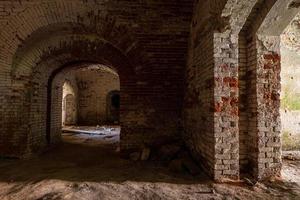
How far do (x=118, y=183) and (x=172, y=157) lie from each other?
1.52m

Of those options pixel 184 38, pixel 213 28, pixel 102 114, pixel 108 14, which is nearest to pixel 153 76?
pixel 184 38

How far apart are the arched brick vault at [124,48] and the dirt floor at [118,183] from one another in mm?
854

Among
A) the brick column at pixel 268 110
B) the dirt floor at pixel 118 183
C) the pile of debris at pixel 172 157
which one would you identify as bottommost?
the dirt floor at pixel 118 183

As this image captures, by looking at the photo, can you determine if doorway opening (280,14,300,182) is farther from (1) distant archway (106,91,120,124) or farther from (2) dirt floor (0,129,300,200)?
(1) distant archway (106,91,120,124)

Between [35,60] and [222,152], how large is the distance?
452 cm

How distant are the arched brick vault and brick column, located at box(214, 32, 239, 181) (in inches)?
68.0

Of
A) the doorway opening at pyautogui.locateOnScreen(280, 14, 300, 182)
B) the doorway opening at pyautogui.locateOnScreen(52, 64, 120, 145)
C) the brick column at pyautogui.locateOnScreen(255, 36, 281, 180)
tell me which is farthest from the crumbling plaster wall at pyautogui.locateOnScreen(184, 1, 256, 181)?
the doorway opening at pyautogui.locateOnScreen(52, 64, 120, 145)

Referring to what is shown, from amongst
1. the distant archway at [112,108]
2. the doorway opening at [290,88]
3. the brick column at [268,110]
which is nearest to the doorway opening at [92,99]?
the distant archway at [112,108]

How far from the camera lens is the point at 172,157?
16.6ft

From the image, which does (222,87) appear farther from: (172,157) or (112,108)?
(112,108)

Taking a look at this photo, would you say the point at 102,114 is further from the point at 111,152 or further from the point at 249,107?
the point at 249,107

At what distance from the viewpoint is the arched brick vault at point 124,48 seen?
532 cm

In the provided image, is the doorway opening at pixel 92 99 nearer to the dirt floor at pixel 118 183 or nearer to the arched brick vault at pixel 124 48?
the arched brick vault at pixel 124 48

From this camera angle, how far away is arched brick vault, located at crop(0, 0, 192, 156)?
5.32 metres
